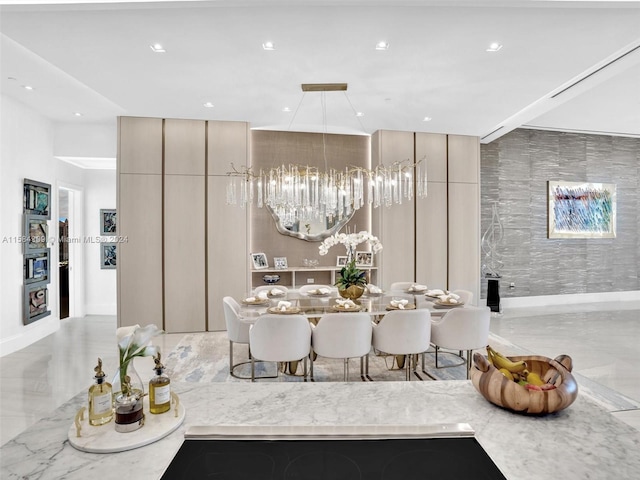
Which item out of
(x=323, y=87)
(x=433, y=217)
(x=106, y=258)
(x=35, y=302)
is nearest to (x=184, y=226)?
(x=35, y=302)

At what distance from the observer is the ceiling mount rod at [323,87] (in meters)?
4.09

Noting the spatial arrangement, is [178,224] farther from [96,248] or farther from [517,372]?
[517,372]

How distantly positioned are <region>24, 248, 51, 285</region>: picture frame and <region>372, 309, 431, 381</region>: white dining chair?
16.8 feet

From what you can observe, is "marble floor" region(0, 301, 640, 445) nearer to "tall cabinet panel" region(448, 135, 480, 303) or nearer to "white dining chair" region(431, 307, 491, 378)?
"tall cabinet panel" region(448, 135, 480, 303)

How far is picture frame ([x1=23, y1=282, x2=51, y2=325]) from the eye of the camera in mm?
5047

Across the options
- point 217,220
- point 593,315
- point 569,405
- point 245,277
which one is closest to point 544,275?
point 593,315

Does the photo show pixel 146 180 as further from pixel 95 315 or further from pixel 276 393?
pixel 276 393

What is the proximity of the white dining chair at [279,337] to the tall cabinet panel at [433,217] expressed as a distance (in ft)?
11.7

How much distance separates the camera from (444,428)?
108cm

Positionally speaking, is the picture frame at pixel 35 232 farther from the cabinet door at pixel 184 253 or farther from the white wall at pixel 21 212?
the cabinet door at pixel 184 253

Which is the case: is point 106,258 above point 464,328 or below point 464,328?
above

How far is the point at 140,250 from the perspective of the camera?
5.37 m

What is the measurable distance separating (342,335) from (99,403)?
2279 mm

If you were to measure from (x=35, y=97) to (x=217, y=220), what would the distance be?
2866 mm
